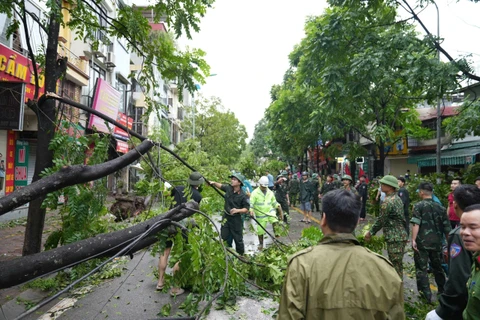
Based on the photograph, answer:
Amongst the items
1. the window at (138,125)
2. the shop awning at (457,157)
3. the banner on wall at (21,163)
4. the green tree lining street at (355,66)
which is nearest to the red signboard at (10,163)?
the banner on wall at (21,163)

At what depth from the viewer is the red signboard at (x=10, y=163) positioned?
13.6 meters

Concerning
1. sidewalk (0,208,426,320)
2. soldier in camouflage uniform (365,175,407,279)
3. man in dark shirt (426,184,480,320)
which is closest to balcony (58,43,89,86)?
sidewalk (0,208,426,320)

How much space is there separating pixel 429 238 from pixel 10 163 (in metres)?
14.5

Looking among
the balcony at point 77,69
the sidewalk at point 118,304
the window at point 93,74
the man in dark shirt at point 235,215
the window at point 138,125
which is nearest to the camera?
→ the sidewalk at point 118,304

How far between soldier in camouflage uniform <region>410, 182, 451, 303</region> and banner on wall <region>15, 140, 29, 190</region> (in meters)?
14.3

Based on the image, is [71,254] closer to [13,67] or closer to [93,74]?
[13,67]

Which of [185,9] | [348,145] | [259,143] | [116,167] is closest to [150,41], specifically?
[185,9]

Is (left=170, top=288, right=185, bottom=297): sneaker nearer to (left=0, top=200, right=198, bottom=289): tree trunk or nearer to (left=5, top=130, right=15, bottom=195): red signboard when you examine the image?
(left=0, top=200, right=198, bottom=289): tree trunk

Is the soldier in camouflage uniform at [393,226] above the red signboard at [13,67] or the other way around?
the other way around

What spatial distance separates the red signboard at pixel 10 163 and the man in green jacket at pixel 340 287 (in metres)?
14.5

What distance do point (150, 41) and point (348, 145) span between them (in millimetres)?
16258

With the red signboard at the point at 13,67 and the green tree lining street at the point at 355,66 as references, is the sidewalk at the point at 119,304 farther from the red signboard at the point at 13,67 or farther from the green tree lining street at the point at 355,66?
the red signboard at the point at 13,67

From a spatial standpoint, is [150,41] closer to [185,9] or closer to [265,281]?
[185,9]

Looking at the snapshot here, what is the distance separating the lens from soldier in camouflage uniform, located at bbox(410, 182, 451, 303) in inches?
202
